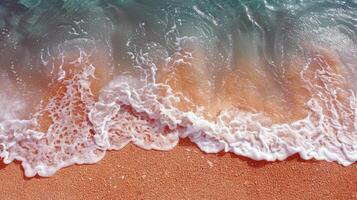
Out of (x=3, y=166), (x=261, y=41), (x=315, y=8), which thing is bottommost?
(x=3, y=166)

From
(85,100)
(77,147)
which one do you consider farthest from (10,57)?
(77,147)

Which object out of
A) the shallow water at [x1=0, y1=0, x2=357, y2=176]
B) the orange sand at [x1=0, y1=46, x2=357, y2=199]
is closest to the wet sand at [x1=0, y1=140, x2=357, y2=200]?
the orange sand at [x1=0, y1=46, x2=357, y2=199]

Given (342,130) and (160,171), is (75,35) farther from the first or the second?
(342,130)

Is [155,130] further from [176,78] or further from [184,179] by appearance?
[176,78]

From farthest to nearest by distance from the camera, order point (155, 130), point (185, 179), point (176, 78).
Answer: point (176, 78)
point (155, 130)
point (185, 179)

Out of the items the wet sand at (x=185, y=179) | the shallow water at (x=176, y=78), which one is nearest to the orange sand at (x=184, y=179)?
the wet sand at (x=185, y=179)

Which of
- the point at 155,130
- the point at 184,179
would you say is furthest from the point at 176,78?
the point at 184,179

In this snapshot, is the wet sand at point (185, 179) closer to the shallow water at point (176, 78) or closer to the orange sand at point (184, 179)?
the orange sand at point (184, 179)
